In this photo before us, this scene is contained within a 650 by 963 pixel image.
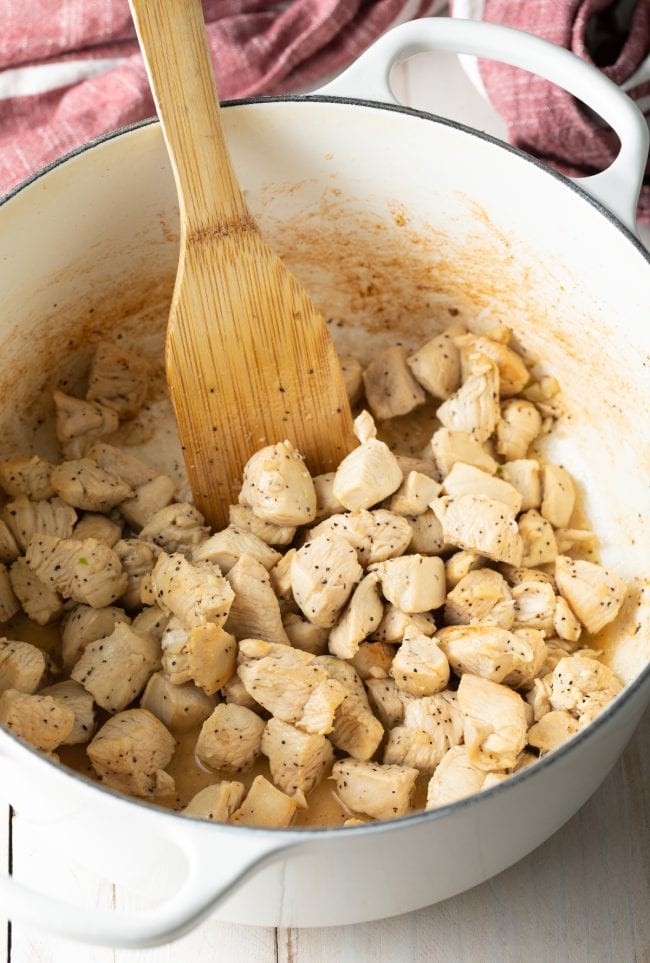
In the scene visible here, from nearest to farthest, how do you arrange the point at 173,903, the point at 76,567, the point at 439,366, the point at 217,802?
the point at 173,903 < the point at 217,802 < the point at 76,567 < the point at 439,366

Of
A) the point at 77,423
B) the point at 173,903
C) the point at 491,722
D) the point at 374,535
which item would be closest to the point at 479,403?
the point at 374,535

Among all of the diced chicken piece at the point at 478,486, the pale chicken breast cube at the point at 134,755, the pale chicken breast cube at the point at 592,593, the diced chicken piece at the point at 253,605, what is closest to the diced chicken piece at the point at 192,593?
the diced chicken piece at the point at 253,605

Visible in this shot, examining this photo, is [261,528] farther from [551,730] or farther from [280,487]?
[551,730]

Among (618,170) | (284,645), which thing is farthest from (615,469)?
(284,645)

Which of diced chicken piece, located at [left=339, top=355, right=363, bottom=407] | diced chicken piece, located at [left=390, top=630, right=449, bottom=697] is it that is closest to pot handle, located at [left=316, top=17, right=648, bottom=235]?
diced chicken piece, located at [left=339, top=355, right=363, bottom=407]

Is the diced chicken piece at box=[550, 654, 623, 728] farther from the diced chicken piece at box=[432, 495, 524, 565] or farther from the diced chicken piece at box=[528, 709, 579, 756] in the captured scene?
the diced chicken piece at box=[432, 495, 524, 565]

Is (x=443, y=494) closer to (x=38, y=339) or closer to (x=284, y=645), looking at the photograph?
(x=284, y=645)

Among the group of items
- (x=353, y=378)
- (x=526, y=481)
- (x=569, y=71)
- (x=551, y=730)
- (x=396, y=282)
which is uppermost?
(x=569, y=71)
